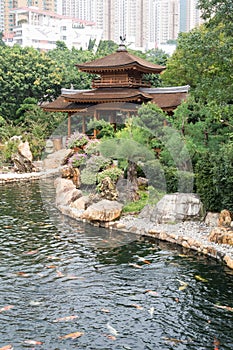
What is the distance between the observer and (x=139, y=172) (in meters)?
15.4

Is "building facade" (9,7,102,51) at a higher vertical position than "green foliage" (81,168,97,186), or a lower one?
higher

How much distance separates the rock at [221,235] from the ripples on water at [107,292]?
0.68 meters

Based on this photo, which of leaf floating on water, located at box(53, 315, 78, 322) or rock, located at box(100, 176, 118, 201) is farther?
rock, located at box(100, 176, 118, 201)

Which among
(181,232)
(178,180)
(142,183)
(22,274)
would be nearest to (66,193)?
(142,183)

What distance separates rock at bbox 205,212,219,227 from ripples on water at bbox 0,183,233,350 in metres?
1.40

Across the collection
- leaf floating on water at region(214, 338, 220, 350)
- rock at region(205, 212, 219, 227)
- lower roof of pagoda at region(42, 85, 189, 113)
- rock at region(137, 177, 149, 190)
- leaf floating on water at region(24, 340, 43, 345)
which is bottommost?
leaf floating on water at region(214, 338, 220, 350)

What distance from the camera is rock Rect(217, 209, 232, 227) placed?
36.2ft

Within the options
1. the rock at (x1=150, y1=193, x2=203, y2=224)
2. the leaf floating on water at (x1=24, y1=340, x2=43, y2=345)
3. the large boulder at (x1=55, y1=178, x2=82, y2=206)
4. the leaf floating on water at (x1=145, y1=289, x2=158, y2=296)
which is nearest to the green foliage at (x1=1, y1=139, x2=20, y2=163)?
the large boulder at (x1=55, y1=178, x2=82, y2=206)

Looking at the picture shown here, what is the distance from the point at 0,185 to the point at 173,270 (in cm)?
1126

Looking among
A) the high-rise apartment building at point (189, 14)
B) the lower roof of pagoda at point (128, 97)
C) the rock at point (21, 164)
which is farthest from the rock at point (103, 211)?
the high-rise apartment building at point (189, 14)

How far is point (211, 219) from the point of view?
1177 cm

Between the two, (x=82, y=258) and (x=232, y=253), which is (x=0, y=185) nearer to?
(x=82, y=258)

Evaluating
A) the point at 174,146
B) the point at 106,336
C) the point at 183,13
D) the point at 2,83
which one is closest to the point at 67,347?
the point at 106,336

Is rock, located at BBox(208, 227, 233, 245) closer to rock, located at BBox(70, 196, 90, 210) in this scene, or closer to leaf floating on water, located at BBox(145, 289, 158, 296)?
leaf floating on water, located at BBox(145, 289, 158, 296)
